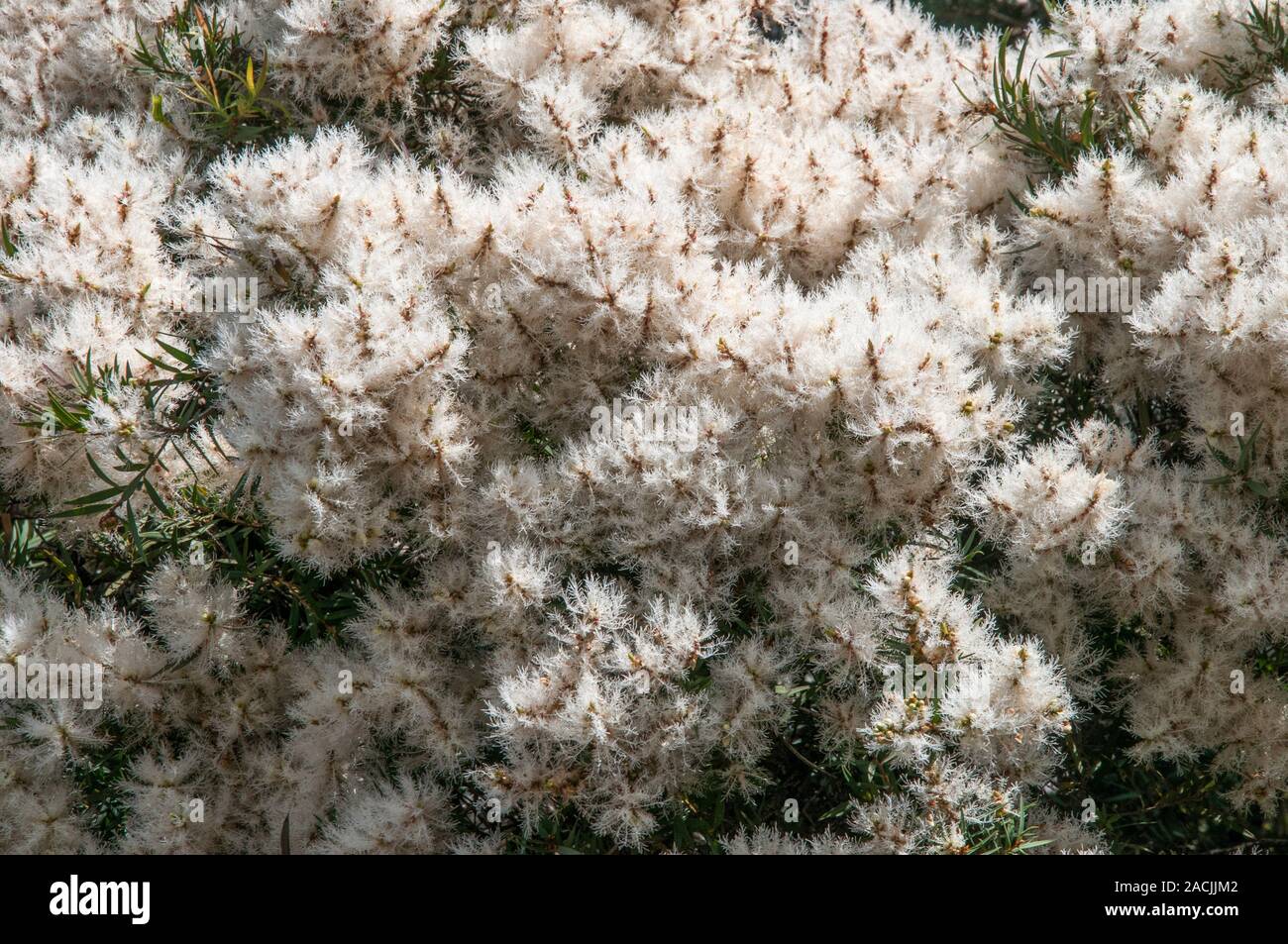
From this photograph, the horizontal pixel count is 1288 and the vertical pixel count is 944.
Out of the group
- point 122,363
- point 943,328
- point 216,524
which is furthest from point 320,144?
point 943,328

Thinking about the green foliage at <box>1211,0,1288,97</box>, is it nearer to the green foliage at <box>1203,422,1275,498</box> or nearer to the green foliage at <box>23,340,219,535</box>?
the green foliage at <box>1203,422,1275,498</box>

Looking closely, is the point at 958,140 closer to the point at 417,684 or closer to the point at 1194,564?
the point at 1194,564

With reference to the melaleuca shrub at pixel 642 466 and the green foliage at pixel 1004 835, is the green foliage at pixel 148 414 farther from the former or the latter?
the green foliage at pixel 1004 835

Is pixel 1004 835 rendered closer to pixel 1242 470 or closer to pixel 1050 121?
pixel 1242 470

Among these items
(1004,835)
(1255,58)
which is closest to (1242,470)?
(1004,835)

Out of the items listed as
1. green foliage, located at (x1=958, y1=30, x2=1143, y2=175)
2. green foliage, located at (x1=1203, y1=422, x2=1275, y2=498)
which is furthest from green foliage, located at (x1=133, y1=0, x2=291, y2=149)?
green foliage, located at (x1=1203, y1=422, x2=1275, y2=498)
